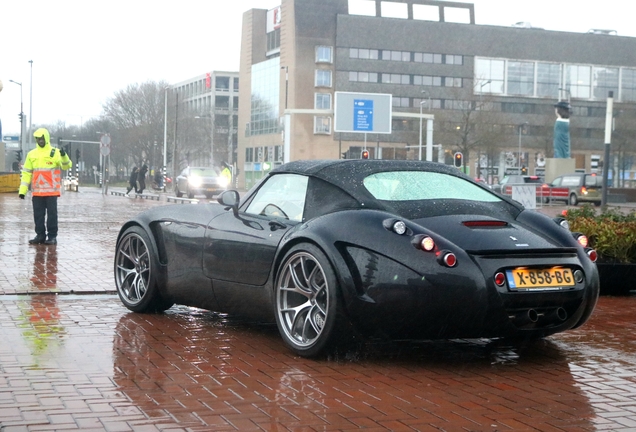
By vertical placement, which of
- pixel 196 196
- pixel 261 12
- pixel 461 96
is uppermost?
pixel 261 12

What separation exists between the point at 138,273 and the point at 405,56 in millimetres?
93374

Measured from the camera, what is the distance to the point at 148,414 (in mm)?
4594

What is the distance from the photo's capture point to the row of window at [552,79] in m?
100

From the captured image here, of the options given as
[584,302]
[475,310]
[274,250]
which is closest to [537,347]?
[584,302]

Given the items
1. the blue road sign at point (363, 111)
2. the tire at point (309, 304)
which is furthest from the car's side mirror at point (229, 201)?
the blue road sign at point (363, 111)

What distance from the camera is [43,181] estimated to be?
1420 centimetres

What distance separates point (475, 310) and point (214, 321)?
259 cm

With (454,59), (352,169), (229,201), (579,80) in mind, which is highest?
(454,59)

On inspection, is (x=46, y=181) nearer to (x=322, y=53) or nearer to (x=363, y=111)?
(x=363, y=111)

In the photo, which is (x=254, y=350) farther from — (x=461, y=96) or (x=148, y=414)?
(x=461, y=96)

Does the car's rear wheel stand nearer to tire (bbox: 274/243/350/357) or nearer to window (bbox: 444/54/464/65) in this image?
tire (bbox: 274/243/350/357)

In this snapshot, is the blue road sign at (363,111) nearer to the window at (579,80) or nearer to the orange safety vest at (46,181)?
the orange safety vest at (46,181)

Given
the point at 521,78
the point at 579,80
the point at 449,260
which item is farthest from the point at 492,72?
the point at 449,260

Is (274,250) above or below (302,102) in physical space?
below
